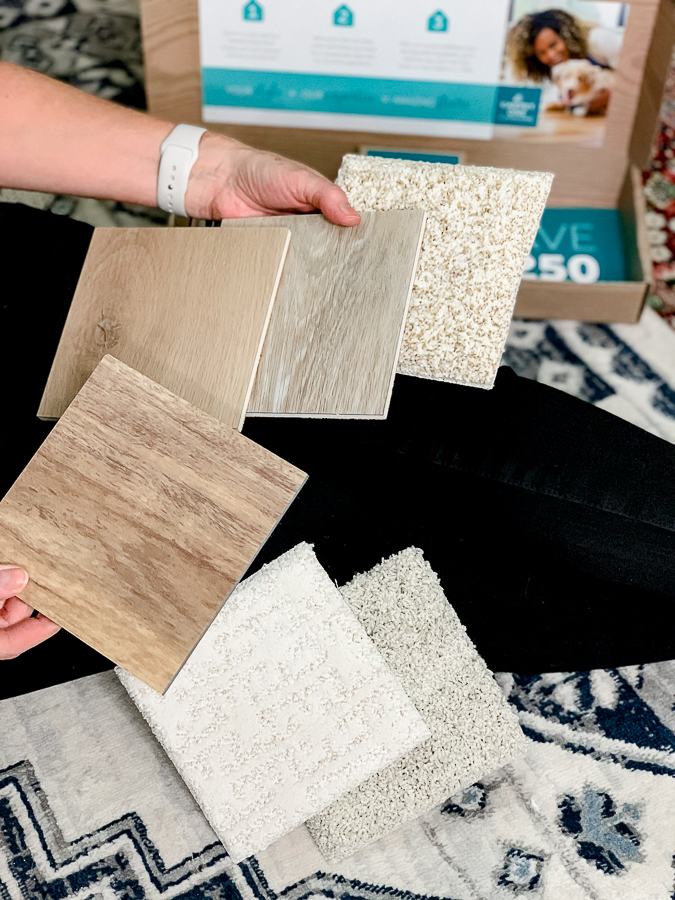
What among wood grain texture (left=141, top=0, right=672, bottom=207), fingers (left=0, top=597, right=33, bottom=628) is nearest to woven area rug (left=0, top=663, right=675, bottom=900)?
fingers (left=0, top=597, right=33, bottom=628)

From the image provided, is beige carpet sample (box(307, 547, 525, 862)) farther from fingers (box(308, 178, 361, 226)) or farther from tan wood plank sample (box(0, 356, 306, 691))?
fingers (box(308, 178, 361, 226))

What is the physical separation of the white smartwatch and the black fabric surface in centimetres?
30

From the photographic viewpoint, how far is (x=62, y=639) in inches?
36.1

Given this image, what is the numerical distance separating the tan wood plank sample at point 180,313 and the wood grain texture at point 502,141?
2.07 ft

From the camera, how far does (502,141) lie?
1537mm

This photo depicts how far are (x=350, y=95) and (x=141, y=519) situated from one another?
39.4 inches

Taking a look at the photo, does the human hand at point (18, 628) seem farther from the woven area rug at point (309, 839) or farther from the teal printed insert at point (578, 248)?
the teal printed insert at point (578, 248)

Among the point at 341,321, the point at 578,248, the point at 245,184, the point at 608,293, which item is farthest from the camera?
the point at 578,248

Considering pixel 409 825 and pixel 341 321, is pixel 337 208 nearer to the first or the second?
pixel 341 321

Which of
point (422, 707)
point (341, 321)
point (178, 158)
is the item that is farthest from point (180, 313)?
point (422, 707)

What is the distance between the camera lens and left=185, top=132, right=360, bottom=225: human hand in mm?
1016

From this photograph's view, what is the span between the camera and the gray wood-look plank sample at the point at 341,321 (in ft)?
2.93

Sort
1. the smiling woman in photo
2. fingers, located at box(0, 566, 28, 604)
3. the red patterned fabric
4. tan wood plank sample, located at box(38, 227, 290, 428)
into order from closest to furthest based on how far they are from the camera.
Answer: fingers, located at box(0, 566, 28, 604)
tan wood plank sample, located at box(38, 227, 290, 428)
the smiling woman in photo
the red patterned fabric

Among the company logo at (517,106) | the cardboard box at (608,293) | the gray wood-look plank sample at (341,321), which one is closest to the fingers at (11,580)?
the gray wood-look plank sample at (341,321)
